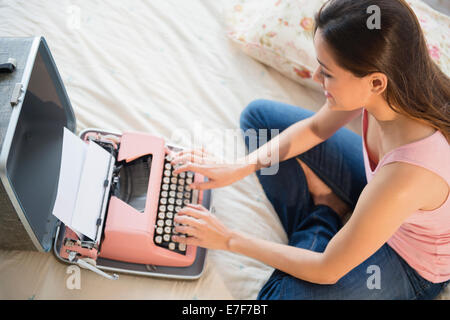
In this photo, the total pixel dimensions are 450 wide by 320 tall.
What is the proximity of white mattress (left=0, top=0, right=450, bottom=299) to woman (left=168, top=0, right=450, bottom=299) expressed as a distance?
0.10m

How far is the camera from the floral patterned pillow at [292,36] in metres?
1.24

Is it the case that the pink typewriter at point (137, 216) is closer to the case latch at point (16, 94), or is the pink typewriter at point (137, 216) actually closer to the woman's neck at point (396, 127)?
the case latch at point (16, 94)

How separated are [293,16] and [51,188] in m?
0.86

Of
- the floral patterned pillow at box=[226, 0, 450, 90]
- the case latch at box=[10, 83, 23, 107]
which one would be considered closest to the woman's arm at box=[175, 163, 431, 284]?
the case latch at box=[10, 83, 23, 107]

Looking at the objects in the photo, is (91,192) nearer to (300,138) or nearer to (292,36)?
(300,138)

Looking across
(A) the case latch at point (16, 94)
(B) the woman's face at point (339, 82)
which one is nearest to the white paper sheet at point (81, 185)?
(A) the case latch at point (16, 94)

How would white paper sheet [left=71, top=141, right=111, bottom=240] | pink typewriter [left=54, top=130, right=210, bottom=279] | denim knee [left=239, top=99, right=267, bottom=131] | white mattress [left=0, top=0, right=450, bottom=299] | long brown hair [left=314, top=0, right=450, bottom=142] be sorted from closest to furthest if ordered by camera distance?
1. long brown hair [left=314, top=0, right=450, bottom=142]
2. white paper sheet [left=71, top=141, right=111, bottom=240]
3. pink typewriter [left=54, top=130, right=210, bottom=279]
4. white mattress [left=0, top=0, right=450, bottom=299]
5. denim knee [left=239, top=99, right=267, bottom=131]

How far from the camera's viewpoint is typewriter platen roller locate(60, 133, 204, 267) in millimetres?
922

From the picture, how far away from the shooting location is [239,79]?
4.45ft

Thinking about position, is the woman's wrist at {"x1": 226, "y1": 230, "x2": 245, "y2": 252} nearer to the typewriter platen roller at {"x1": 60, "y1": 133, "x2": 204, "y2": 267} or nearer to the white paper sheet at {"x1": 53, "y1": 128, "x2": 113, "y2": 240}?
the typewriter platen roller at {"x1": 60, "y1": 133, "x2": 204, "y2": 267}

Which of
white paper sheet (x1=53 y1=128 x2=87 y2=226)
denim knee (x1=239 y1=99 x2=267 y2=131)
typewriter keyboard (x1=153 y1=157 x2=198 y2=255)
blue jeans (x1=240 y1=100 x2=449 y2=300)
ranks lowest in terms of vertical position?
blue jeans (x1=240 y1=100 x2=449 y2=300)

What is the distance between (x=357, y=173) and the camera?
1122 mm

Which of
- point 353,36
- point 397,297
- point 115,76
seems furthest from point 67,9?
point 397,297

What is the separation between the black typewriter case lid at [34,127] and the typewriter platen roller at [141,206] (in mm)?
80
